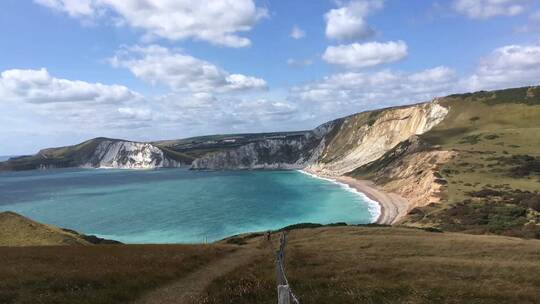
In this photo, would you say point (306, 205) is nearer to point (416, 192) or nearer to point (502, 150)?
point (416, 192)

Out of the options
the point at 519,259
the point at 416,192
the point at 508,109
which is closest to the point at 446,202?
the point at 416,192

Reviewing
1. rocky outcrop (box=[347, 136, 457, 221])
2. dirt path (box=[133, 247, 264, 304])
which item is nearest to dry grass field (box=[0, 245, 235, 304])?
dirt path (box=[133, 247, 264, 304])

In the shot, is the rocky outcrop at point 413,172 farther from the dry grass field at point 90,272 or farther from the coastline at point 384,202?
the dry grass field at point 90,272

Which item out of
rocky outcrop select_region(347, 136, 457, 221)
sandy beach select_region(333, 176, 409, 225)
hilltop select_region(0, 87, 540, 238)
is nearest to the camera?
hilltop select_region(0, 87, 540, 238)

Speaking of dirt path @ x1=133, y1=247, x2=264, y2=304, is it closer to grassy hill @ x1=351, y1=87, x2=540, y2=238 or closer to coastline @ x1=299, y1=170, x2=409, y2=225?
grassy hill @ x1=351, y1=87, x2=540, y2=238

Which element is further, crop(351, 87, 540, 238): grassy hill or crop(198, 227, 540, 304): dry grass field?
crop(351, 87, 540, 238): grassy hill
